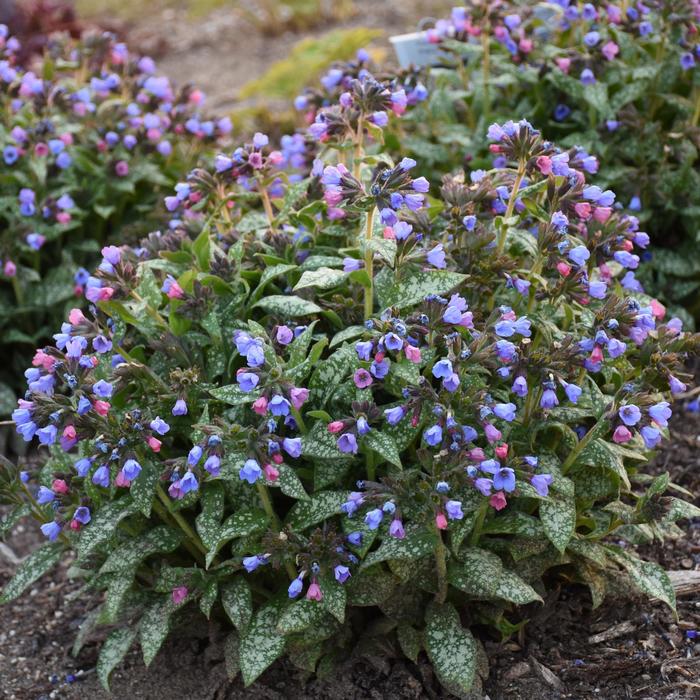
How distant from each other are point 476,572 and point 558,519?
247 millimetres

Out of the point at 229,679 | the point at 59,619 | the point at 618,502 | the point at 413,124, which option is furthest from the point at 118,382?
the point at 413,124

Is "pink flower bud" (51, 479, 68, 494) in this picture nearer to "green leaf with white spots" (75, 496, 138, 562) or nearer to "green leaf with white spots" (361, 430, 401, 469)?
"green leaf with white spots" (75, 496, 138, 562)

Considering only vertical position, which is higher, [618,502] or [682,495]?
[618,502]

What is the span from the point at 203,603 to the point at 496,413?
0.92 metres

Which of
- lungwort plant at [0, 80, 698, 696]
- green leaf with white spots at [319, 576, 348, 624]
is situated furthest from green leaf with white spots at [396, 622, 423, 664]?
green leaf with white spots at [319, 576, 348, 624]

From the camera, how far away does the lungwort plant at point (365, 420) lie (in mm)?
2387

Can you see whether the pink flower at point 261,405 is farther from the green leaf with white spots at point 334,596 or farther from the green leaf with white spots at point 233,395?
the green leaf with white spots at point 334,596

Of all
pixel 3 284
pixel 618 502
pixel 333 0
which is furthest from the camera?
pixel 333 0

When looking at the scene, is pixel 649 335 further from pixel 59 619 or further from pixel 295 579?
pixel 59 619

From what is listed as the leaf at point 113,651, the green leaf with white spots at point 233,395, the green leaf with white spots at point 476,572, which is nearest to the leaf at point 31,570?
the leaf at point 113,651

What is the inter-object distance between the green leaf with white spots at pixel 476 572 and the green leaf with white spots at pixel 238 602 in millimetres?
533

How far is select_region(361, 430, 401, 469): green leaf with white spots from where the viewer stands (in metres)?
2.36

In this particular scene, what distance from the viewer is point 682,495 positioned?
3379 mm

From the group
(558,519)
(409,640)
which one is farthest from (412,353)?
(409,640)
